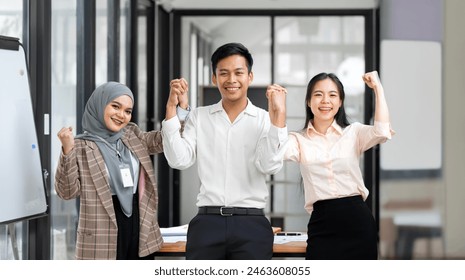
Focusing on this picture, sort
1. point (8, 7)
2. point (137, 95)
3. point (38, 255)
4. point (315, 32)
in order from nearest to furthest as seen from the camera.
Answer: point (8, 7), point (38, 255), point (137, 95), point (315, 32)

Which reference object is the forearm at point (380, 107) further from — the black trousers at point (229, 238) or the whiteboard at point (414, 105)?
the whiteboard at point (414, 105)

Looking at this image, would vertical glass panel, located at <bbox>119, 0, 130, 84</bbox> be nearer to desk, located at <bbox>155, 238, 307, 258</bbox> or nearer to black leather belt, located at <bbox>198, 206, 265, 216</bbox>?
desk, located at <bbox>155, 238, 307, 258</bbox>

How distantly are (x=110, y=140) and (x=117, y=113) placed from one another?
86 mm

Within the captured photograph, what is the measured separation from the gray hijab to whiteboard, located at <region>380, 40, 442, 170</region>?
287 cm

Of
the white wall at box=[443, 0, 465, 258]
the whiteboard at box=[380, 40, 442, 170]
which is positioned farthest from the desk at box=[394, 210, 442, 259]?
the whiteboard at box=[380, 40, 442, 170]

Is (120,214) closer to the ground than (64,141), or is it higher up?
closer to the ground

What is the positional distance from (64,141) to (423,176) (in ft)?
10.4

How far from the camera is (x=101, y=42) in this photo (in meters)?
4.29

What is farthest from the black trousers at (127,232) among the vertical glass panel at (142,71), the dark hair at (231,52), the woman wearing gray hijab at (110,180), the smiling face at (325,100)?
the vertical glass panel at (142,71)

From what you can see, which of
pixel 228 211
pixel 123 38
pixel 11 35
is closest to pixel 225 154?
pixel 228 211
